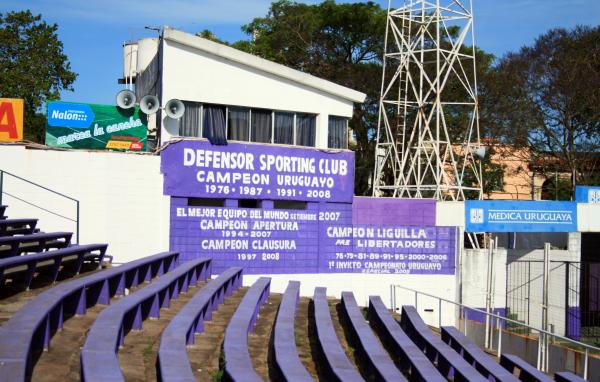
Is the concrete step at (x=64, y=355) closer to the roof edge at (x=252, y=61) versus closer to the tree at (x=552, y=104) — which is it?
the roof edge at (x=252, y=61)

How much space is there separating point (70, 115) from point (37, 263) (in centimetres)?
892

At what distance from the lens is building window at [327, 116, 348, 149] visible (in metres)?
22.4

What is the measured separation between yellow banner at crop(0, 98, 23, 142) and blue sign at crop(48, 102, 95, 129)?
3.27ft

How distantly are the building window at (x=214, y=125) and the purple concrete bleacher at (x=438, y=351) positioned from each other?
8138 mm

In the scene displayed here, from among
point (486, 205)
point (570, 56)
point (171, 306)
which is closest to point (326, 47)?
point (570, 56)

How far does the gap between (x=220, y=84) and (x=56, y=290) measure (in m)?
12.4

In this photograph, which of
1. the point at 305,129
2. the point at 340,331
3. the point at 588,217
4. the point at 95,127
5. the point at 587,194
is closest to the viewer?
the point at 340,331

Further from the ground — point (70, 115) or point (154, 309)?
point (70, 115)

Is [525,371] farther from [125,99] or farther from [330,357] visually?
[125,99]

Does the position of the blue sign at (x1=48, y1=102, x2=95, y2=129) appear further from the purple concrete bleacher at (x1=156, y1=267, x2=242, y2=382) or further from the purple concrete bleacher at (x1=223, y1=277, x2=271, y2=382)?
the purple concrete bleacher at (x1=223, y1=277, x2=271, y2=382)

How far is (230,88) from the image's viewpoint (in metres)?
21.0

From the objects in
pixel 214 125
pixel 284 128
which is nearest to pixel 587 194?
pixel 284 128

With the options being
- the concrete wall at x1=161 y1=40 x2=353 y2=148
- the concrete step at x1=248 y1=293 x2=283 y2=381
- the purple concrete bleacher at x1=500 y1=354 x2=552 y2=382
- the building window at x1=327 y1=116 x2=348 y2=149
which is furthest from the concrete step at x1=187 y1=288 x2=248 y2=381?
the building window at x1=327 y1=116 x2=348 y2=149

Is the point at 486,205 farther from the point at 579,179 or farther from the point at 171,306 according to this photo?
the point at 579,179
